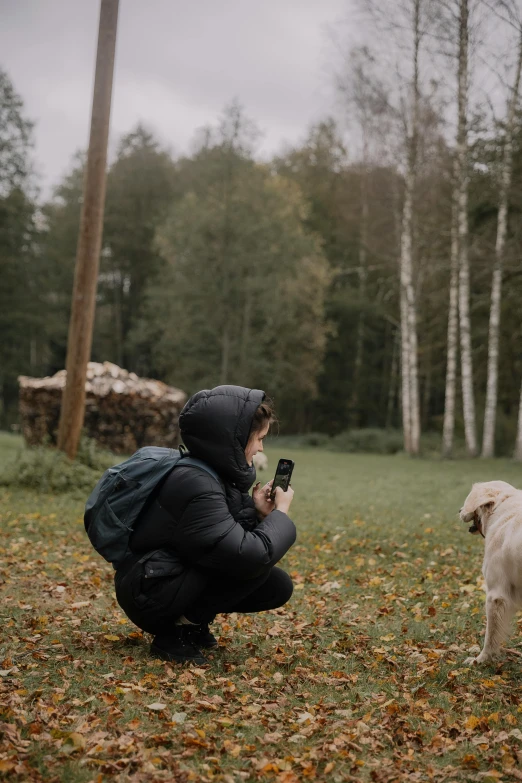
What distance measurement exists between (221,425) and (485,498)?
1962 mm

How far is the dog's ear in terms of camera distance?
4.81 metres

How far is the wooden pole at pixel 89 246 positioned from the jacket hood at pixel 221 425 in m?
8.15

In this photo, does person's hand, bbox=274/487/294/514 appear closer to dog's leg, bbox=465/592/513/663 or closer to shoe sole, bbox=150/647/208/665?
shoe sole, bbox=150/647/208/665

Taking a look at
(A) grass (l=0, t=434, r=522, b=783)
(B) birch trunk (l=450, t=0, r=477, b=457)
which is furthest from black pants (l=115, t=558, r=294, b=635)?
(B) birch trunk (l=450, t=0, r=477, b=457)

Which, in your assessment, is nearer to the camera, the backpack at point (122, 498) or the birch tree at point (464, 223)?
the backpack at point (122, 498)

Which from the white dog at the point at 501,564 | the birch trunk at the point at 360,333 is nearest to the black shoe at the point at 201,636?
the white dog at the point at 501,564

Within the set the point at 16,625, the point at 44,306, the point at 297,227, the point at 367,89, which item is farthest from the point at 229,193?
the point at 16,625

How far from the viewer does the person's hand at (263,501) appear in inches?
172

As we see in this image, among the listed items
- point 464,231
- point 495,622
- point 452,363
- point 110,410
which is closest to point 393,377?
point 452,363

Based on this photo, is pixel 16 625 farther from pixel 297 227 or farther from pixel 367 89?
pixel 297 227

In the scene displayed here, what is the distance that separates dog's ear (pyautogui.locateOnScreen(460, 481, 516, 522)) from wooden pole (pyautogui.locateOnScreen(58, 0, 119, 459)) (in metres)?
8.08

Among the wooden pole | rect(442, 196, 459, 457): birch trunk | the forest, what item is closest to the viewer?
the wooden pole

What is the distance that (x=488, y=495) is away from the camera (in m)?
4.85

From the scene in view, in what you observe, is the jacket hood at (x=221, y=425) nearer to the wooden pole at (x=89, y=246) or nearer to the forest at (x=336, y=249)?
the forest at (x=336, y=249)
